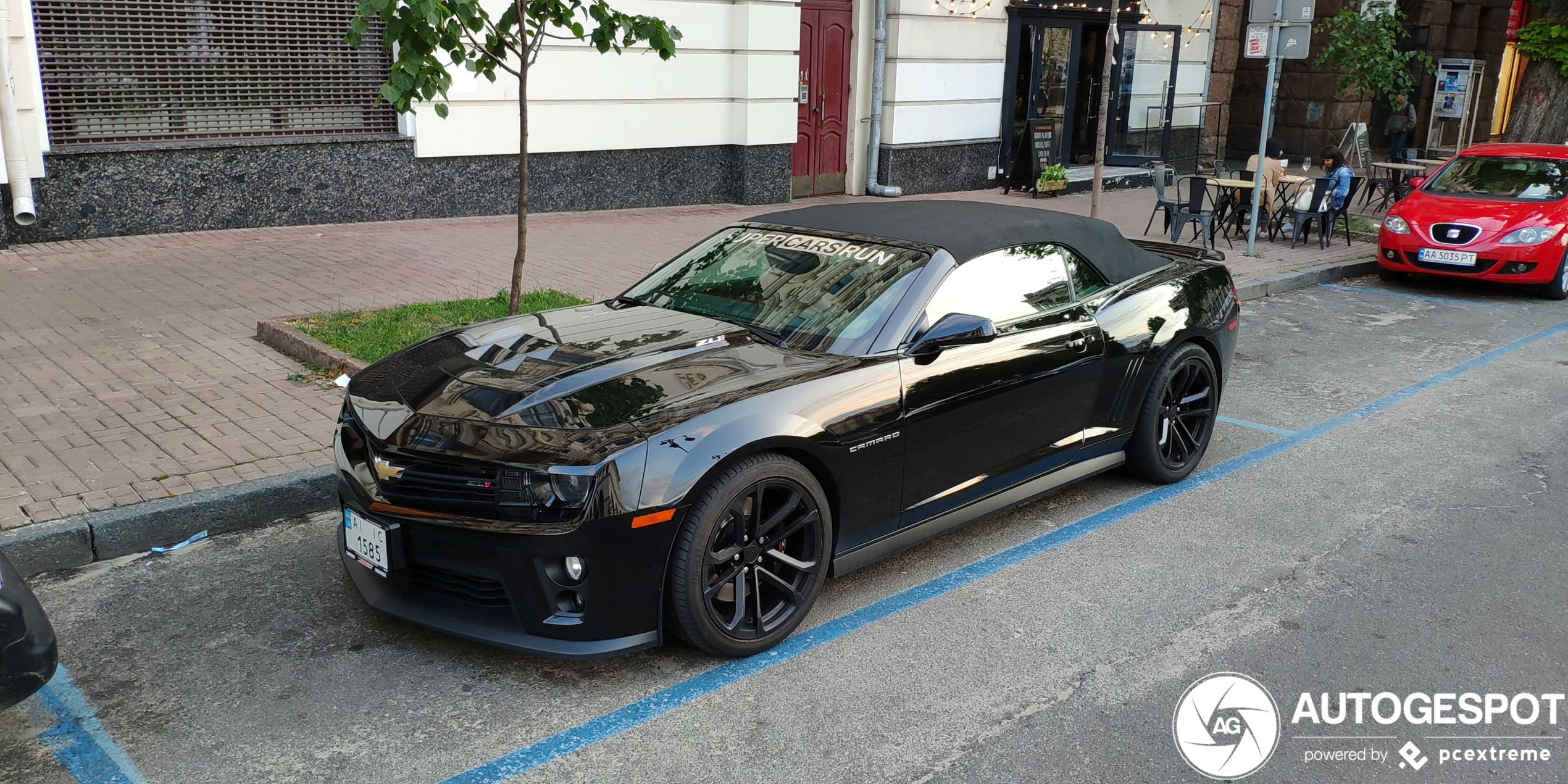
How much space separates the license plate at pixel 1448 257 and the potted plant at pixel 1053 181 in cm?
653

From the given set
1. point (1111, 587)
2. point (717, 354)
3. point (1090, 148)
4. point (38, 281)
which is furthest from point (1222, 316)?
point (1090, 148)

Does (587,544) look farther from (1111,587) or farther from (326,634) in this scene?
(1111,587)

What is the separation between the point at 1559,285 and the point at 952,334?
9.88m

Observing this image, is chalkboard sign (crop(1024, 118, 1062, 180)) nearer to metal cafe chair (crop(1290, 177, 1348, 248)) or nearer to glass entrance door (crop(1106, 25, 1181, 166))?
glass entrance door (crop(1106, 25, 1181, 166))

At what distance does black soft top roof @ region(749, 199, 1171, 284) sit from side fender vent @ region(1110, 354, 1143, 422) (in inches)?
16.6

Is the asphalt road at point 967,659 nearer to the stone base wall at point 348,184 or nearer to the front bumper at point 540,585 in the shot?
the front bumper at point 540,585

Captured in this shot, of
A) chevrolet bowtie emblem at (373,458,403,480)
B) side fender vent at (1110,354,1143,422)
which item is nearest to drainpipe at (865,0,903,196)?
side fender vent at (1110,354,1143,422)

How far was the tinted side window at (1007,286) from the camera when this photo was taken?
4.82 metres

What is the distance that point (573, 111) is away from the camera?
1342 centimetres

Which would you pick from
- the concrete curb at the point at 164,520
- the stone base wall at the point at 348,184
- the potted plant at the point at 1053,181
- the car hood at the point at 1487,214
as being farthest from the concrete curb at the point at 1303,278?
the concrete curb at the point at 164,520

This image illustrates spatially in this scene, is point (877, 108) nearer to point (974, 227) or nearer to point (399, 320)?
point (399, 320)

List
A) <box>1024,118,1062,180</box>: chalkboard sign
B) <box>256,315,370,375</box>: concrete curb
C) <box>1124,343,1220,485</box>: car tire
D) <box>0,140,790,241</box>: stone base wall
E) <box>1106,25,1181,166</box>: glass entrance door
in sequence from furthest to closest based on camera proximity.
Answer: <box>1106,25,1181,166</box>: glass entrance door
<box>1024,118,1062,180</box>: chalkboard sign
<box>0,140,790,241</box>: stone base wall
<box>256,315,370,375</box>: concrete curb
<box>1124,343,1220,485</box>: car tire

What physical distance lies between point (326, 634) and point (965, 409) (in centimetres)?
248

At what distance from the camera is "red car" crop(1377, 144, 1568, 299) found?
11.3 meters
